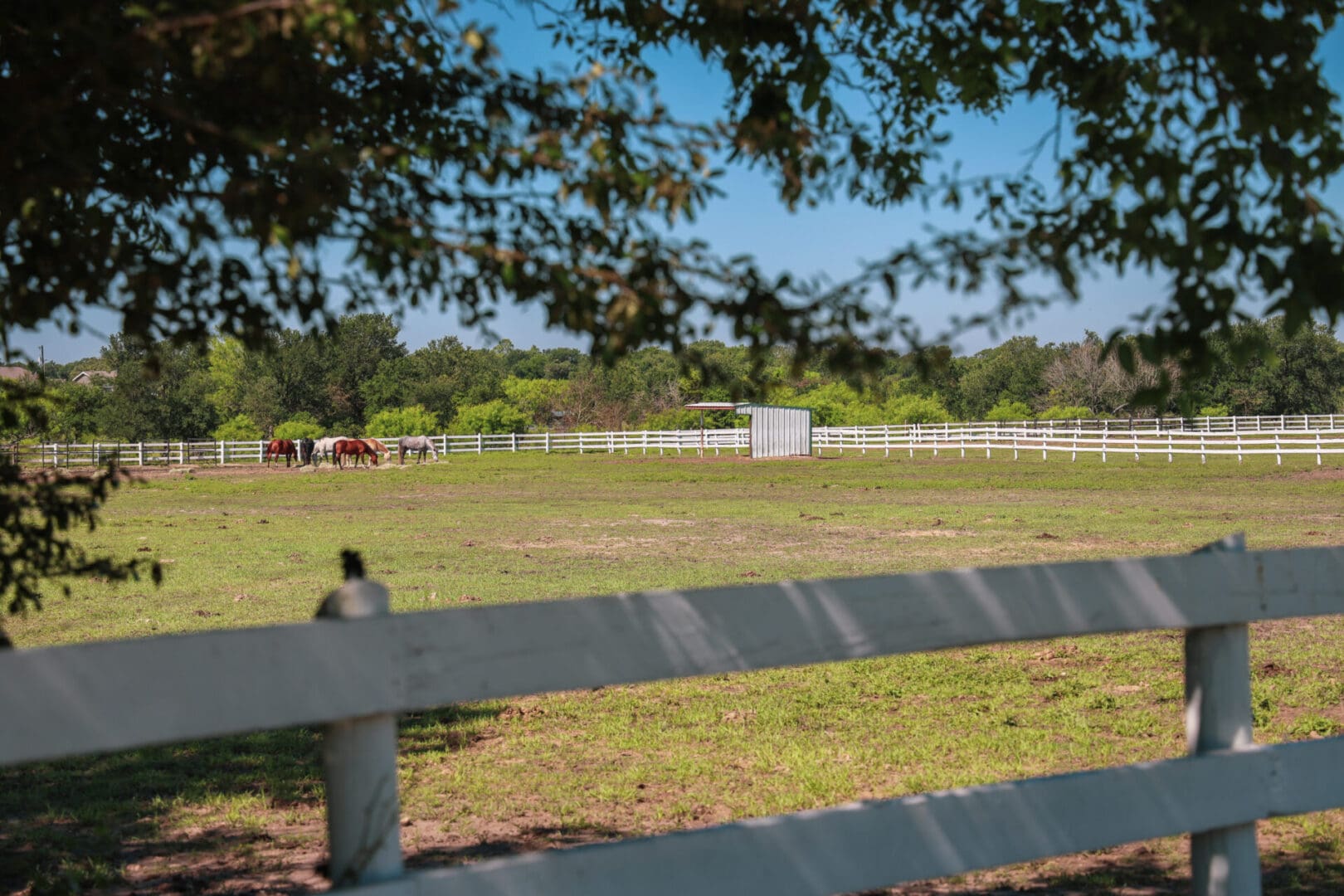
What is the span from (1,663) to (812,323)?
2.04 metres

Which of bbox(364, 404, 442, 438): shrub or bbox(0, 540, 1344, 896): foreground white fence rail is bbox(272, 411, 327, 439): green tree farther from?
bbox(0, 540, 1344, 896): foreground white fence rail

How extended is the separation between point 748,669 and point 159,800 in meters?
4.61

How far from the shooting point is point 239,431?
273 feet

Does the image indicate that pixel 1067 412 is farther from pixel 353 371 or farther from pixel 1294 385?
pixel 353 371

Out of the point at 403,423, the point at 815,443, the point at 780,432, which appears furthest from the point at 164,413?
the point at 780,432

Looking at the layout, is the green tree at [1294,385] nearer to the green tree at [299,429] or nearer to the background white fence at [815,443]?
the background white fence at [815,443]

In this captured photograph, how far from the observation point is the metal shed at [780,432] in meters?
47.7

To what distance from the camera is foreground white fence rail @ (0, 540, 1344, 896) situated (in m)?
2.00

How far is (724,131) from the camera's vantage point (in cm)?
343

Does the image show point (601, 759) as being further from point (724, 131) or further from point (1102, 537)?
point (1102, 537)

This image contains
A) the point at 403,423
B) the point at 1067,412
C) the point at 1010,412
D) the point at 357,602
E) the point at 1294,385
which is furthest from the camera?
the point at 1010,412

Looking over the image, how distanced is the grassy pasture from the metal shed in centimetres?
2859

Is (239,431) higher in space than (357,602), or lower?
lower

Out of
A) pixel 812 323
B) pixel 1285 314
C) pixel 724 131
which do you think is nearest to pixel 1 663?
pixel 812 323
